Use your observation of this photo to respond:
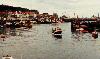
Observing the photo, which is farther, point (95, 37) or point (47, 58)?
point (95, 37)

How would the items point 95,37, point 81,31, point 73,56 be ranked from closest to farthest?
point 73,56
point 95,37
point 81,31

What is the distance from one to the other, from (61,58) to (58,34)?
2864 inches

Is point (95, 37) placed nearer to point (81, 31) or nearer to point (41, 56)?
point (81, 31)

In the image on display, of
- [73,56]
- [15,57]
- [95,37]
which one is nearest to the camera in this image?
[15,57]

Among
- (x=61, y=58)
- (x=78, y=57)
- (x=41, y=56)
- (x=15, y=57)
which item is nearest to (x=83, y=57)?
(x=78, y=57)

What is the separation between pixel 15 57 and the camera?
7575cm

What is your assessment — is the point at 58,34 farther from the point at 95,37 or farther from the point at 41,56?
the point at 41,56

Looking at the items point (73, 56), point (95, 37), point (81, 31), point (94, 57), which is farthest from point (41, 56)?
point (81, 31)

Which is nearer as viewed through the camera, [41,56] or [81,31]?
[41,56]

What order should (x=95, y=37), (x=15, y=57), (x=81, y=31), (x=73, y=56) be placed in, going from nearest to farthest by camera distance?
1. (x=15, y=57)
2. (x=73, y=56)
3. (x=95, y=37)
4. (x=81, y=31)

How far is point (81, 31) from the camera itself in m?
190

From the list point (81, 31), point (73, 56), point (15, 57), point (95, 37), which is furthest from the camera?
point (81, 31)

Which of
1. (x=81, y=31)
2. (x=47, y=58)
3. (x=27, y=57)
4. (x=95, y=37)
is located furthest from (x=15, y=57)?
(x=81, y=31)

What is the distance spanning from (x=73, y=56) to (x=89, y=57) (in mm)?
4623
